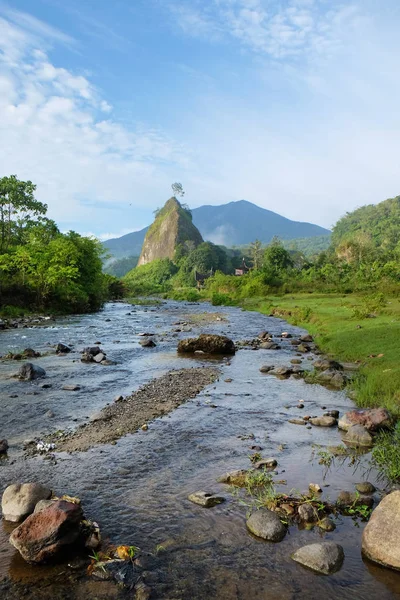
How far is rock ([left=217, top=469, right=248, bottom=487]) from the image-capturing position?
8266 mm

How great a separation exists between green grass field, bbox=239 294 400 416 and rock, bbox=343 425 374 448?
1.89 meters

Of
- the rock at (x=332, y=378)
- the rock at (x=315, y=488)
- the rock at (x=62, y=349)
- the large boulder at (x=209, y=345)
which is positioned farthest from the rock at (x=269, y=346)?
the rock at (x=315, y=488)

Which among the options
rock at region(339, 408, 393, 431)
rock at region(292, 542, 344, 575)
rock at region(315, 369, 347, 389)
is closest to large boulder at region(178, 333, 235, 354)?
rock at region(315, 369, 347, 389)

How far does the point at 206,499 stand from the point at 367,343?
594 inches

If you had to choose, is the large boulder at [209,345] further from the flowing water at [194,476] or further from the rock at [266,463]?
the rock at [266,463]

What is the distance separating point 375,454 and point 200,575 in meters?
5.12

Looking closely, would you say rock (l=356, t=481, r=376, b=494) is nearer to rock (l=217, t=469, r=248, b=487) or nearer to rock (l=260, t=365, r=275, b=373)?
rock (l=217, t=469, r=248, b=487)

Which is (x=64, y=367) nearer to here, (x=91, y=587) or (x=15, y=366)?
(x=15, y=366)

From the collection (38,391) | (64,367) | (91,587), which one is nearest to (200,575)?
(91,587)

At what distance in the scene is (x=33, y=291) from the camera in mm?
43281

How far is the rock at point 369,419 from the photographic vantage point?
1080 cm

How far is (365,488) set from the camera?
7.93m

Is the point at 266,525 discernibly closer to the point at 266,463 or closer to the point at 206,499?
the point at 206,499

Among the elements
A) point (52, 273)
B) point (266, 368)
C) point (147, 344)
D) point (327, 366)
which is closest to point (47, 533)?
point (266, 368)
